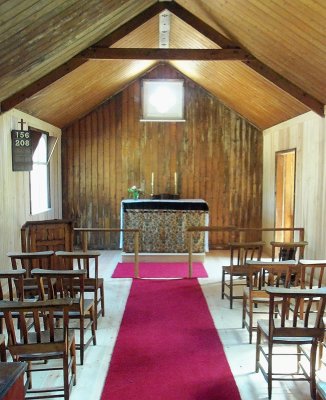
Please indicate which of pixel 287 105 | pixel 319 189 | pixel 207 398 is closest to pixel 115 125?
pixel 287 105

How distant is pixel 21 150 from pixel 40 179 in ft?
6.21

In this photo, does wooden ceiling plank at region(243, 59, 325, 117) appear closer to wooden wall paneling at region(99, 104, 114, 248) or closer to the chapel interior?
the chapel interior

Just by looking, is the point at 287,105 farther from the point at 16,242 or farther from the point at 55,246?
the point at 16,242

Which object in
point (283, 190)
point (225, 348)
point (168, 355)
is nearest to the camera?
point (168, 355)

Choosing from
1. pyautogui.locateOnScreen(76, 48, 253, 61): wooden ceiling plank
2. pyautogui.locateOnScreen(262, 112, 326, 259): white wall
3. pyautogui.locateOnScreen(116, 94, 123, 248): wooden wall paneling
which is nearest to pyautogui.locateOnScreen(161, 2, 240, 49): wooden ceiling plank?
pyautogui.locateOnScreen(76, 48, 253, 61): wooden ceiling plank

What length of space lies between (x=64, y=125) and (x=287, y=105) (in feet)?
15.5

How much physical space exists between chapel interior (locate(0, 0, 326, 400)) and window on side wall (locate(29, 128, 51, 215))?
0.05 metres

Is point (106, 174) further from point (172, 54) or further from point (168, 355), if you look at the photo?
point (168, 355)

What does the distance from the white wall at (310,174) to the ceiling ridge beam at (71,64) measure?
292 cm

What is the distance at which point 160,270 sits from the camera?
715cm

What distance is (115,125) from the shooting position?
9.30 m

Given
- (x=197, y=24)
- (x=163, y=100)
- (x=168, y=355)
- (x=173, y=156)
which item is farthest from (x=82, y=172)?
(x=168, y=355)

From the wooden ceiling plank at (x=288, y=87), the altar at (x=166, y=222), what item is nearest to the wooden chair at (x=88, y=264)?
the altar at (x=166, y=222)

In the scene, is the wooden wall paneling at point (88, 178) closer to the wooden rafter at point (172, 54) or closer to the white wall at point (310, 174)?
the wooden rafter at point (172, 54)
